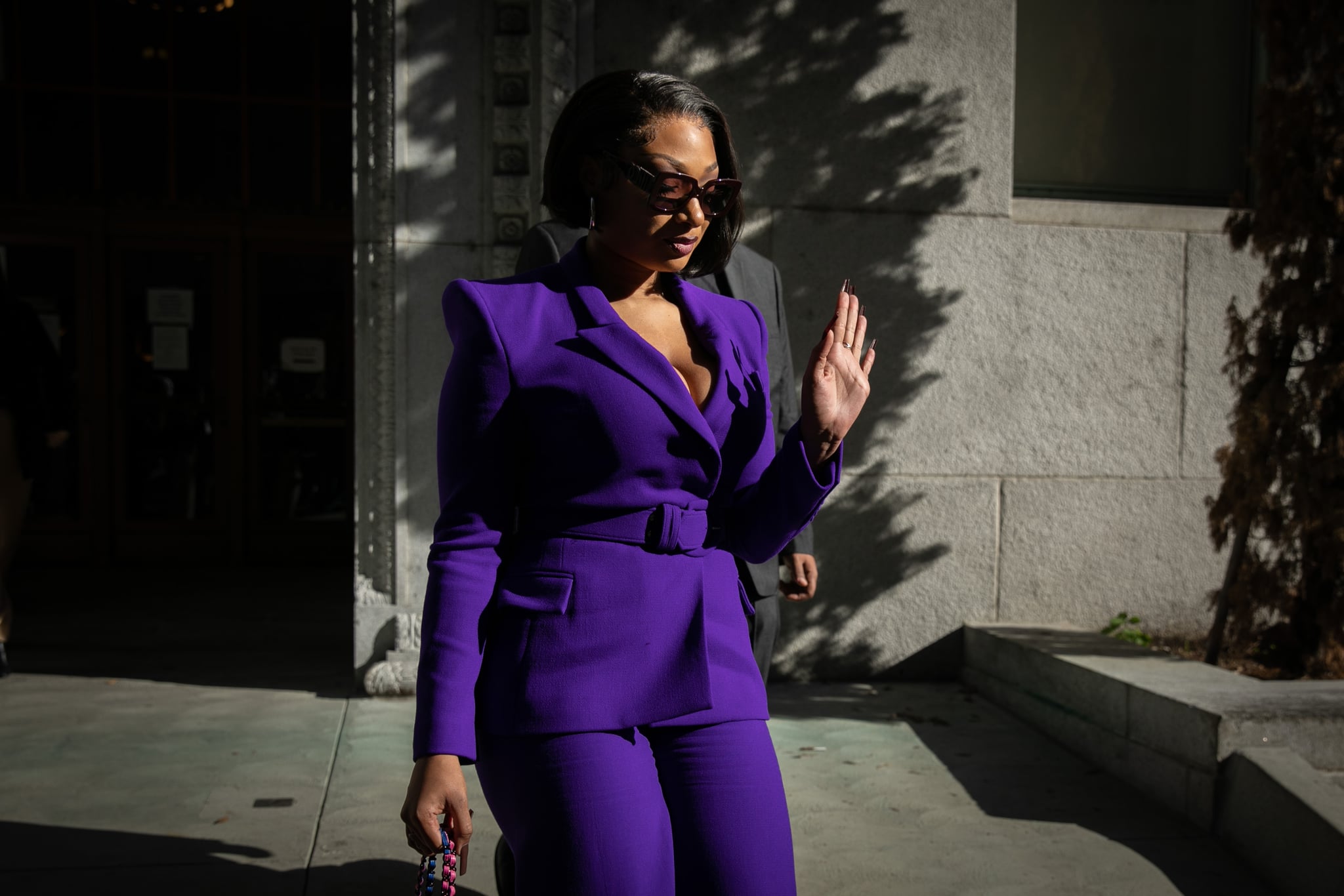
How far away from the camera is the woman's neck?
2121mm

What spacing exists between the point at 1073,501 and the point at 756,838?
17.2ft

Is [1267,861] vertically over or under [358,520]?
under

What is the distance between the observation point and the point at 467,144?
5.90m

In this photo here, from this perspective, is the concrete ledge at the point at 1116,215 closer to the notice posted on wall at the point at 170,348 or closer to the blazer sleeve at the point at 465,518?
the blazer sleeve at the point at 465,518

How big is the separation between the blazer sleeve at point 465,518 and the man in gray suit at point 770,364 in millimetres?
1331

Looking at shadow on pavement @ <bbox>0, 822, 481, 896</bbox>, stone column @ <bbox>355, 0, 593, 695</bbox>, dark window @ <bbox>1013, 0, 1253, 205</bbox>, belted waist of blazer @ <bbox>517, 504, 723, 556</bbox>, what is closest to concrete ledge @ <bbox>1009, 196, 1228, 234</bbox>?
dark window @ <bbox>1013, 0, 1253, 205</bbox>

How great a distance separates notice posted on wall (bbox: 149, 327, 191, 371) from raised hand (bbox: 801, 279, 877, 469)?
961cm

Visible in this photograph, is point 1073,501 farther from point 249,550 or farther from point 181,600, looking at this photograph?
point 249,550

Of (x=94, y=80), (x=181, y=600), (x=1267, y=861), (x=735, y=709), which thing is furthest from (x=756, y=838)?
(x=94, y=80)

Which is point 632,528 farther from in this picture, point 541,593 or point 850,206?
point 850,206

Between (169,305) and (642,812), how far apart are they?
9794mm

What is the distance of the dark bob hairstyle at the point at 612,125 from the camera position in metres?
2.02

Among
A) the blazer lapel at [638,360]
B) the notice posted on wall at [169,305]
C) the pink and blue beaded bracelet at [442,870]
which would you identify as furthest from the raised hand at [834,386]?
the notice posted on wall at [169,305]

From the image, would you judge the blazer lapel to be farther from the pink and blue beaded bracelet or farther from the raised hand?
the pink and blue beaded bracelet
